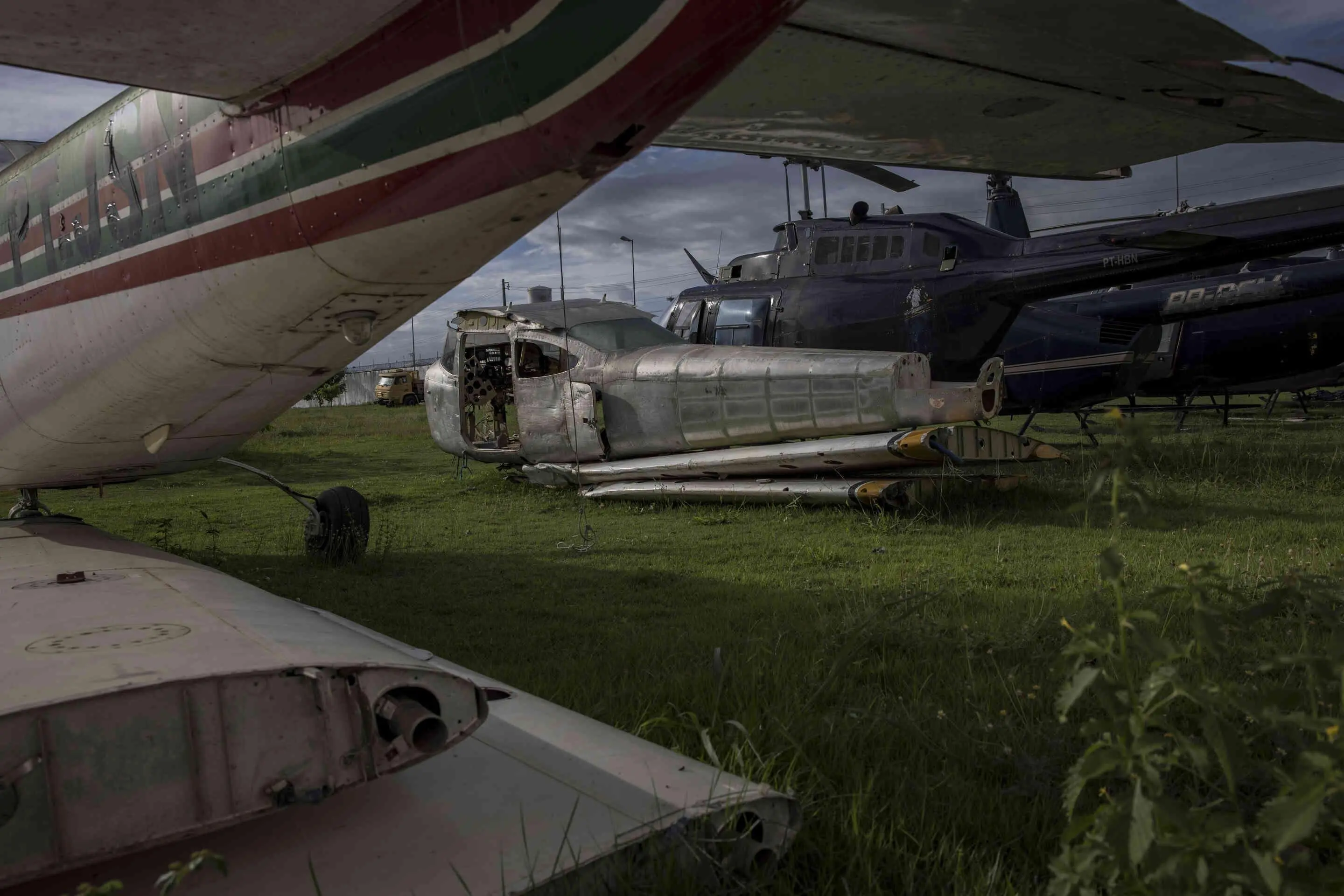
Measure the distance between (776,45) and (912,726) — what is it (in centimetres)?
314

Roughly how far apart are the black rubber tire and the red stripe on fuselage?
330cm

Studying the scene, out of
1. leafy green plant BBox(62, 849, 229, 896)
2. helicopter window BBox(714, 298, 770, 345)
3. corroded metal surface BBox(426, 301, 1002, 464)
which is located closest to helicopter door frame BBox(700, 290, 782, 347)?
helicopter window BBox(714, 298, 770, 345)

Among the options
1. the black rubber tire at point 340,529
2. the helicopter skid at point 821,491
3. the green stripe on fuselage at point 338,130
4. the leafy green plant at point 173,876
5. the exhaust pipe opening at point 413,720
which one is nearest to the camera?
the leafy green plant at point 173,876

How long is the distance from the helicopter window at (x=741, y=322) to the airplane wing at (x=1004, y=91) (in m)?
5.11

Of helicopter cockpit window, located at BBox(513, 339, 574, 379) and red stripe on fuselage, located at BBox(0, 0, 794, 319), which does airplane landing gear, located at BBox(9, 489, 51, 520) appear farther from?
helicopter cockpit window, located at BBox(513, 339, 574, 379)

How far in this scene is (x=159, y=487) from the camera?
13.6 metres

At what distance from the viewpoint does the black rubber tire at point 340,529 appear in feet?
22.1

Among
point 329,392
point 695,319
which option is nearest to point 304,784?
point 695,319

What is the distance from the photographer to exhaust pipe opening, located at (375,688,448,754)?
6.89 feet

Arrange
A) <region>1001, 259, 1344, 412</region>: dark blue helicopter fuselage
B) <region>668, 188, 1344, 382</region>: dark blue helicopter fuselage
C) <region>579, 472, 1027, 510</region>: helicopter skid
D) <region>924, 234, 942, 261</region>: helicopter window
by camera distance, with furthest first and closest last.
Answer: <region>1001, 259, 1344, 412</region>: dark blue helicopter fuselage, <region>924, 234, 942, 261</region>: helicopter window, <region>668, 188, 1344, 382</region>: dark blue helicopter fuselage, <region>579, 472, 1027, 510</region>: helicopter skid

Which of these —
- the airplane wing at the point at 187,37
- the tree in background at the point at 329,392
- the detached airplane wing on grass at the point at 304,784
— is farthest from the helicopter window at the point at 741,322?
the tree in background at the point at 329,392

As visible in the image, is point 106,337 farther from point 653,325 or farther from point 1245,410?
point 1245,410

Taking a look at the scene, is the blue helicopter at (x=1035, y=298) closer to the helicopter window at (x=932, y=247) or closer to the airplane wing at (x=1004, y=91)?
the helicopter window at (x=932, y=247)

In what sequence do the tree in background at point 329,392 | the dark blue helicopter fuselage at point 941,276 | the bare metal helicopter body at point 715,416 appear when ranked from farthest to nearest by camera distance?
the tree in background at point 329,392, the dark blue helicopter fuselage at point 941,276, the bare metal helicopter body at point 715,416
